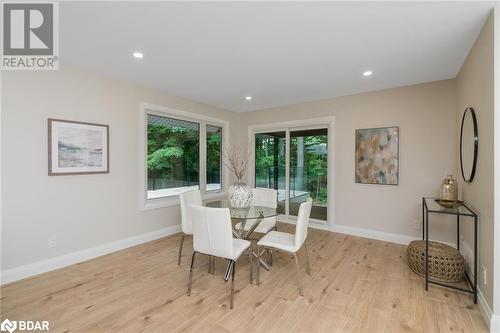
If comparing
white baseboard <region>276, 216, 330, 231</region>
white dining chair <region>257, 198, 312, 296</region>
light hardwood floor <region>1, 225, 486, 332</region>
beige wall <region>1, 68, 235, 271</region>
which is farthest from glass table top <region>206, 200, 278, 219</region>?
white baseboard <region>276, 216, 330, 231</region>

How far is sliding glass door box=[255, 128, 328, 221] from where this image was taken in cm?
461

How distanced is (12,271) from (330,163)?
4.66 meters

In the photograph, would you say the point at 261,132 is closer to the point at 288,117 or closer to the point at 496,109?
the point at 288,117

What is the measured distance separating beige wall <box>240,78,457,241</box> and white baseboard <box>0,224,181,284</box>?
133 inches

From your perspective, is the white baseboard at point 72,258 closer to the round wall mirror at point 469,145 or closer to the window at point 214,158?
the window at point 214,158

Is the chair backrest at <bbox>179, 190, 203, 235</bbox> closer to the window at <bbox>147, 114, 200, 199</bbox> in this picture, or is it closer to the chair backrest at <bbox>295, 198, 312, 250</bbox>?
the window at <bbox>147, 114, 200, 199</bbox>

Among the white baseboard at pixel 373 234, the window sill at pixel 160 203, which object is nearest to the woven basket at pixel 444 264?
the white baseboard at pixel 373 234

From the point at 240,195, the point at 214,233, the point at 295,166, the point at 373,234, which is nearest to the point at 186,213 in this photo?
the point at 240,195

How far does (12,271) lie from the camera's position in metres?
2.48

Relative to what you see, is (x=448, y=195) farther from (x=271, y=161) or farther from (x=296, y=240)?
(x=271, y=161)

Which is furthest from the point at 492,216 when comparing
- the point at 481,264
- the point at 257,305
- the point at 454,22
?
the point at 257,305

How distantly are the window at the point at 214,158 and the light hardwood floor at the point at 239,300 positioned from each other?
2.22 m

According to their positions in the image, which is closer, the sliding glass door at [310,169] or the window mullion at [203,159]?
the sliding glass door at [310,169]

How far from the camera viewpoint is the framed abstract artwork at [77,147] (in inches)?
109
